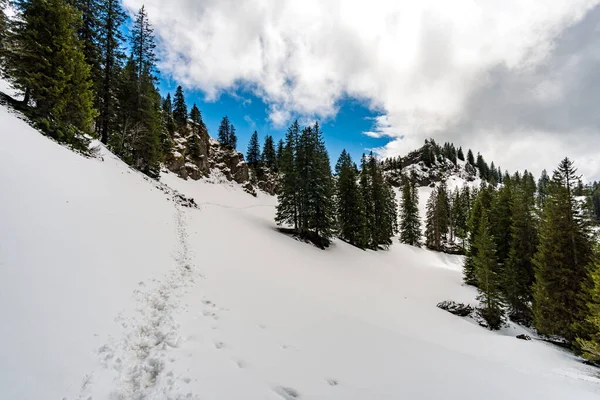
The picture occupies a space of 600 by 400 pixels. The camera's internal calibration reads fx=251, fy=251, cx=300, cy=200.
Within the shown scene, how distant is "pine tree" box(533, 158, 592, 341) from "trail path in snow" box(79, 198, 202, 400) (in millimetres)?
20052

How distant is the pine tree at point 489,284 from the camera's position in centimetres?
1842

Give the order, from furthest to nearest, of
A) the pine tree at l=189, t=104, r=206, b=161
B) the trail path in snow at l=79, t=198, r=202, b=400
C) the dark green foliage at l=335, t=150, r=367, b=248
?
the pine tree at l=189, t=104, r=206, b=161, the dark green foliage at l=335, t=150, r=367, b=248, the trail path in snow at l=79, t=198, r=202, b=400

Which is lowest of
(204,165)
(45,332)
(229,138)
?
(45,332)

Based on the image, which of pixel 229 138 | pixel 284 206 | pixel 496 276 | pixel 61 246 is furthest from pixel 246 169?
pixel 61 246

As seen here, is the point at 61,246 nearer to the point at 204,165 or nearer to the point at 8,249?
the point at 8,249

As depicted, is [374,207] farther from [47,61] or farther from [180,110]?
[180,110]

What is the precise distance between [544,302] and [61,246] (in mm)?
23859

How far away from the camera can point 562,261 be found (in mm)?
15719

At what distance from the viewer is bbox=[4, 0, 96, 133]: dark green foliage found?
13023 mm

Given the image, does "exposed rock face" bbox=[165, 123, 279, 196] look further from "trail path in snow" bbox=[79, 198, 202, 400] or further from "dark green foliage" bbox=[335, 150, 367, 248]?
"trail path in snow" bbox=[79, 198, 202, 400]

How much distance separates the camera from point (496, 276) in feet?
64.5

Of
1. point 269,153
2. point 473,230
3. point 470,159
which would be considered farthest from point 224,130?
point 470,159

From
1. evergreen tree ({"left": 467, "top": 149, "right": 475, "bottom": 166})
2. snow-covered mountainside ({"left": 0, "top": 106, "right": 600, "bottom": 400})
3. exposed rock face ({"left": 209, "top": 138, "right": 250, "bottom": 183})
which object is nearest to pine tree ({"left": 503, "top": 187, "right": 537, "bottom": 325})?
snow-covered mountainside ({"left": 0, "top": 106, "right": 600, "bottom": 400})

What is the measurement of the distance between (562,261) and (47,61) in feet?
105
